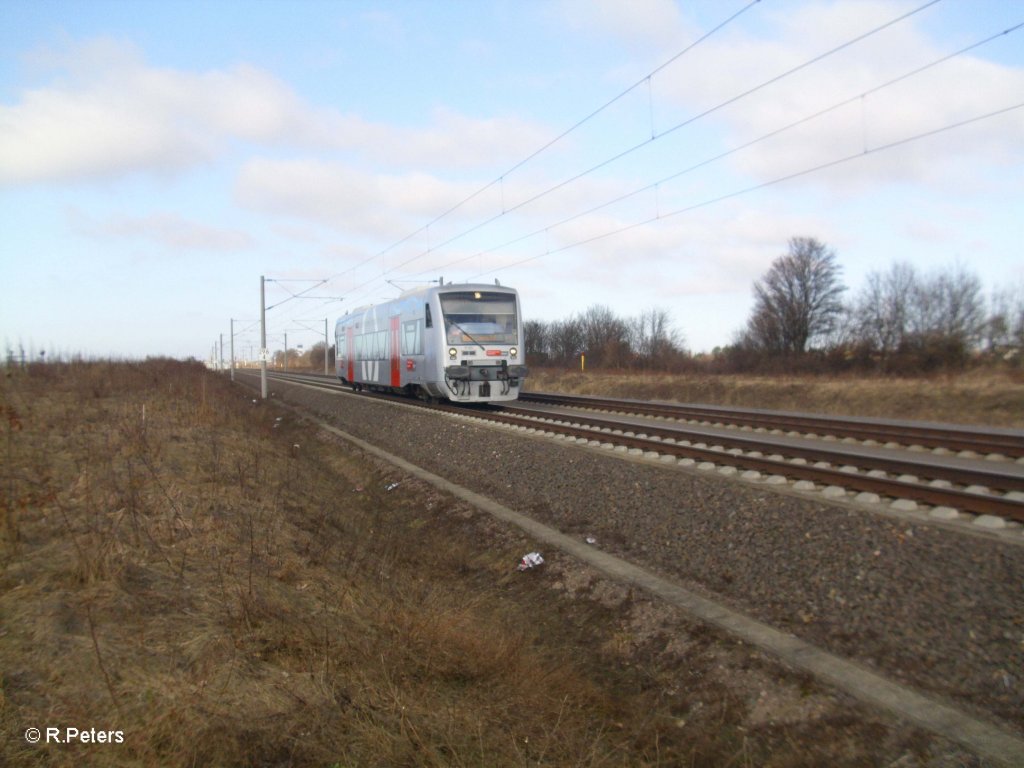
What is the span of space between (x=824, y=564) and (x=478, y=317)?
48.9 feet

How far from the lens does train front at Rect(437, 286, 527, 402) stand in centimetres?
1991

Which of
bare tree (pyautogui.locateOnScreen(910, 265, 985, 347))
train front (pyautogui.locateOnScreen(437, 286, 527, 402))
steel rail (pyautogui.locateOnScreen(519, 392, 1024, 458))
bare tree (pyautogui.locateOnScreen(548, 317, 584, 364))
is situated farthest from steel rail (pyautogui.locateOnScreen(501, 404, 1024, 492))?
bare tree (pyautogui.locateOnScreen(548, 317, 584, 364))

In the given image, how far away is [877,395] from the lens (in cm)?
2283

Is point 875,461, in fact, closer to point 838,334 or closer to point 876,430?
point 876,430

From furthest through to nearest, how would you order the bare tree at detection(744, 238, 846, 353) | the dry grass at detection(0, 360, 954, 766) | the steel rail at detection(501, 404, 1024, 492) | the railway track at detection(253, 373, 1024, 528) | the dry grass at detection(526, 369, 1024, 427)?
the bare tree at detection(744, 238, 846, 353) < the dry grass at detection(526, 369, 1024, 427) < the steel rail at detection(501, 404, 1024, 492) < the railway track at detection(253, 373, 1024, 528) < the dry grass at detection(0, 360, 954, 766)

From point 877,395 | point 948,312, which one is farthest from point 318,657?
point 948,312

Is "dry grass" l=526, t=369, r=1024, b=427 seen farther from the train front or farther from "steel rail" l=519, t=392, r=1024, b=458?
the train front

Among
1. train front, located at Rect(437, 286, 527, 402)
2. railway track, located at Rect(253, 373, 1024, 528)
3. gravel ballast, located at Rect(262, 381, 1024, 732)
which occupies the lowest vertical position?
gravel ballast, located at Rect(262, 381, 1024, 732)

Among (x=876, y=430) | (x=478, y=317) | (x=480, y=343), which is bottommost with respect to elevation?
(x=876, y=430)

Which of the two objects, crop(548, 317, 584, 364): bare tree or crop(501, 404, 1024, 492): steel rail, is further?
crop(548, 317, 584, 364): bare tree

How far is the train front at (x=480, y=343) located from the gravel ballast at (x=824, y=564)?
29.0ft

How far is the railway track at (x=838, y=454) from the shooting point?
8.06 meters

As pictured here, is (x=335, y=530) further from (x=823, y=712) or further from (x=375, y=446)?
(x=375, y=446)

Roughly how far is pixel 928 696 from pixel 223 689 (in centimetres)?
378
